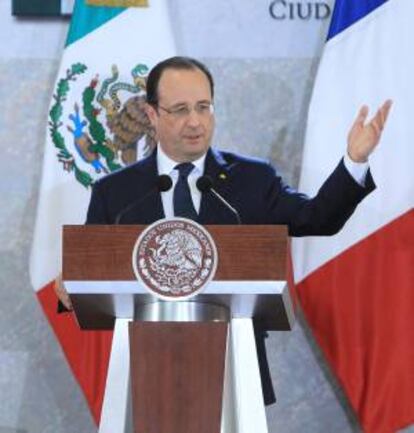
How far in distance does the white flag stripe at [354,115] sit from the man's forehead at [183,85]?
0.86m

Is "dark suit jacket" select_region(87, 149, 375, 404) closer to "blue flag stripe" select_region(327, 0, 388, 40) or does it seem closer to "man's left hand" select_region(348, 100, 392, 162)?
"man's left hand" select_region(348, 100, 392, 162)

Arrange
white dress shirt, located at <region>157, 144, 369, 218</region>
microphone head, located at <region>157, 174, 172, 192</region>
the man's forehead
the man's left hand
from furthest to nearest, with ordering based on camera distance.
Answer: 1. the man's forehead
2. white dress shirt, located at <region>157, 144, 369, 218</region>
3. the man's left hand
4. microphone head, located at <region>157, 174, 172, 192</region>

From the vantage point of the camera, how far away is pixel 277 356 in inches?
160

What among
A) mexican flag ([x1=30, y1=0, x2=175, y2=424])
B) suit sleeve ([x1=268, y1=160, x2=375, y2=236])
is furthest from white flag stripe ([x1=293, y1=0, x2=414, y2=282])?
suit sleeve ([x1=268, y1=160, x2=375, y2=236])

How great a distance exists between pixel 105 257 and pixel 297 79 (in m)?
2.04

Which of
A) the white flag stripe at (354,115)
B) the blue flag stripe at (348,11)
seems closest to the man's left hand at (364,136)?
the white flag stripe at (354,115)

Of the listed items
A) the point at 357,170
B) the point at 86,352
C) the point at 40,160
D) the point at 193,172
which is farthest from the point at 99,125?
the point at 357,170

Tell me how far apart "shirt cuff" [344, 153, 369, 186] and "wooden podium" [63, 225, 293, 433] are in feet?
1.97

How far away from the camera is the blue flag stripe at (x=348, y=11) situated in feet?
12.9

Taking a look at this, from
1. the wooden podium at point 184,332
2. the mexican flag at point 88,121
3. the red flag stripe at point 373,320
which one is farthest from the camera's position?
the mexican flag at point 88,121

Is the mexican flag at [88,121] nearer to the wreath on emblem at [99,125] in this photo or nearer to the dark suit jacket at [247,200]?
the wreath on emblem at [99,125]

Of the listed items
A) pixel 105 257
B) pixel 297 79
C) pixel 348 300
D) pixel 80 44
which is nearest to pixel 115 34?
pixel 80 44

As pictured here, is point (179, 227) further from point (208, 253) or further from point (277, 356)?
point (277, 356)

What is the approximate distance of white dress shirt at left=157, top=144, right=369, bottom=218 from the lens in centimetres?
287
